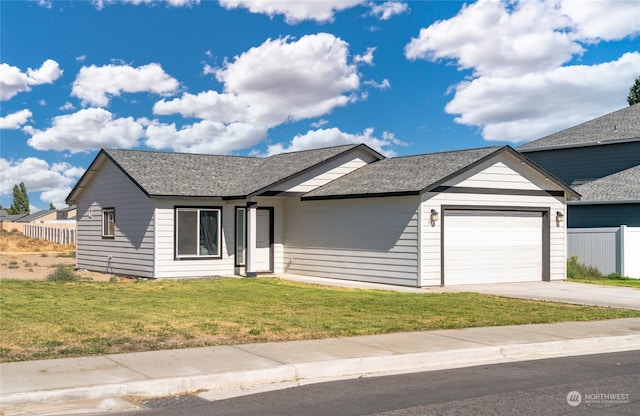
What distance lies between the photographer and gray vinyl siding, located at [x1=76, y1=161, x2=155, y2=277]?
76.1ft

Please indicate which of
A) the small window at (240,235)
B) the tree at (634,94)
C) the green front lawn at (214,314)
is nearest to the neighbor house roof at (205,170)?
the small window at (240,235)

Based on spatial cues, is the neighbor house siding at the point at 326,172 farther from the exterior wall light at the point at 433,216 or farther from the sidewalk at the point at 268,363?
the sidewalk at the point at 268,363

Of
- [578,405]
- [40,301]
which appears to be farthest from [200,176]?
[578,405]

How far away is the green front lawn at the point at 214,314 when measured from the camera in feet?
35.1

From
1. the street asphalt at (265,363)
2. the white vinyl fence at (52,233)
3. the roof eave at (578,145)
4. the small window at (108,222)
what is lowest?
the street asphalt at (265,363)

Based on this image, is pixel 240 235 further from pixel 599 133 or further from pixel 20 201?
pixel 20 201

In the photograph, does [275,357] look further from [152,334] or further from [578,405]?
[578,405]

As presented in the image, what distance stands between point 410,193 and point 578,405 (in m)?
12.5

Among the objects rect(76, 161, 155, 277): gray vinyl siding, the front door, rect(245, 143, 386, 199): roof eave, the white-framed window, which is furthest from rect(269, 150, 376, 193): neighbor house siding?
rect(76, 161, 155, 277): gray vinyl siding

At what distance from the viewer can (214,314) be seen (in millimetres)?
13781

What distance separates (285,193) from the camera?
77.6 feet

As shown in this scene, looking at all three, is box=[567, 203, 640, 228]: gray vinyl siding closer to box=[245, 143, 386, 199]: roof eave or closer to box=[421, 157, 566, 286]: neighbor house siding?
box=[421, 157, 566, 286]: neighbor house siding

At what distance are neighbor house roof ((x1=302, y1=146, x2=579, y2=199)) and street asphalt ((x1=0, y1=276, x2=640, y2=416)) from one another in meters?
8.04

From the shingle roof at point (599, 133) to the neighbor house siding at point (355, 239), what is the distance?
15467 millimetres
